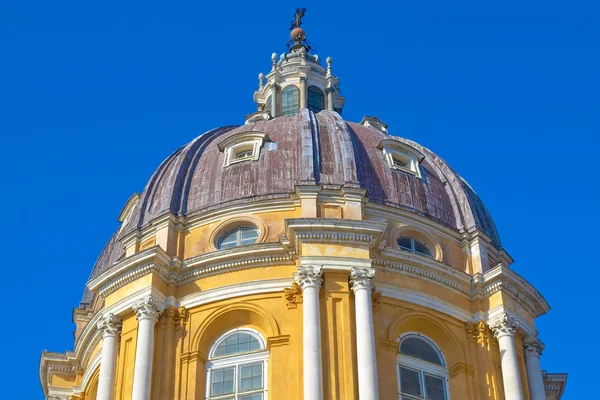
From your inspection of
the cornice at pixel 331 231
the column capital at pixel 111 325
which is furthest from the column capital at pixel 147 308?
the cornice at pixel 331 231

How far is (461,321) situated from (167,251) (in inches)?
388

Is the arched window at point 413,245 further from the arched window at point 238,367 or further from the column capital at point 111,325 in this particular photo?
the column capital at point 111,325

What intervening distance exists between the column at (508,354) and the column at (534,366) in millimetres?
1266

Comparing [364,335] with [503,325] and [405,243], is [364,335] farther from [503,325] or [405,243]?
[405,243]

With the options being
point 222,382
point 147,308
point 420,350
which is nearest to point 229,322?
point 222,382

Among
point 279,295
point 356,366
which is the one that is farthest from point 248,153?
point 356,366

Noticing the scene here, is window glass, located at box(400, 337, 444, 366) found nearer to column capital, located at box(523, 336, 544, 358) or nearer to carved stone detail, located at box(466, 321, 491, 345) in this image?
carved stone detail, located at box(466, 321, 491, 345)


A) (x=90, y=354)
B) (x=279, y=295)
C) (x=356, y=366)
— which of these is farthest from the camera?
(x=90, y=354)

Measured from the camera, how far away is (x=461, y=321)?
4181 centimetres

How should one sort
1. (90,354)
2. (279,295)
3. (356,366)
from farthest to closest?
1. (90,354)
2. (279,295)
3. (356,366)

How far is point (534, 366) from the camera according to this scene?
42.2m

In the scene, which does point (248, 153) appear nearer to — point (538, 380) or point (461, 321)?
point (461, 321)

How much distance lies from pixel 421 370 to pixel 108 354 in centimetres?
974

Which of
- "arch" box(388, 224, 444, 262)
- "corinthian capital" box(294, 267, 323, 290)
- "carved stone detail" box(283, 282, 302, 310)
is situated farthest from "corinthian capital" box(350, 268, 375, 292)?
"arch" box(388, 224, 444, 262)
